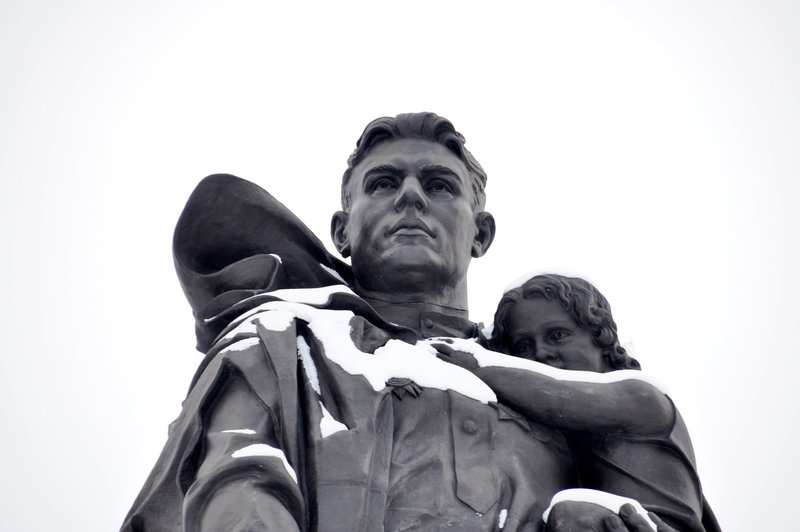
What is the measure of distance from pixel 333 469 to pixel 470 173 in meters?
3.35

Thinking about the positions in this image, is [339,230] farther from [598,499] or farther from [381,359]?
[598,499]

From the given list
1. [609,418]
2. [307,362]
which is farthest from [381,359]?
[609,418]

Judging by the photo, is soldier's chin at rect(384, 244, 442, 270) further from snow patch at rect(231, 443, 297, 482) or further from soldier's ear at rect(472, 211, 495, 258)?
snow patch at rect(231, 443, 297, 482)

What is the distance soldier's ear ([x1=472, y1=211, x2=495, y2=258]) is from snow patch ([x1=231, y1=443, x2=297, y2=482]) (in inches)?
137

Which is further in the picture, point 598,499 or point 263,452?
point 598,499

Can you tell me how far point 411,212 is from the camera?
32.0ft

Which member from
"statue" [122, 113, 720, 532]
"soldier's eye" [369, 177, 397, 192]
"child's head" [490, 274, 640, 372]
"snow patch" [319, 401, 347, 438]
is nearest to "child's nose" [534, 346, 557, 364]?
"child's head" [490, 274, 640, 372]

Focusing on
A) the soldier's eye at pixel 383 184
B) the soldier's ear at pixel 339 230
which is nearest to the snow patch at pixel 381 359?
the soldier's eye at pixel 383 184

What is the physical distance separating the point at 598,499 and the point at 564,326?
58.6 inches

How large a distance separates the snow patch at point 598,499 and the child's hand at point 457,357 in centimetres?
113

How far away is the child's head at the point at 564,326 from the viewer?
8.83 m

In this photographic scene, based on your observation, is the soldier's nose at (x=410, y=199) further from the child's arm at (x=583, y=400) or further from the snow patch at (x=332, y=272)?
the child's arm at (x=583, y=400)

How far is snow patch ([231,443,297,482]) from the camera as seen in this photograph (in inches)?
288

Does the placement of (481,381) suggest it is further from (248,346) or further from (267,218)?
(267,218)
